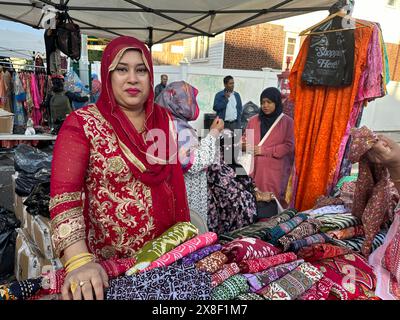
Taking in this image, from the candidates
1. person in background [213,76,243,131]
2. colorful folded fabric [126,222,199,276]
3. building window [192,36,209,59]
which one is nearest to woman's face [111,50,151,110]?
colorful folded fabric [126,222,199,276]

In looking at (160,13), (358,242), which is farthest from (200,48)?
(358,242)

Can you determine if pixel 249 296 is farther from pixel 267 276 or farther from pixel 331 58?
pixel 331 58

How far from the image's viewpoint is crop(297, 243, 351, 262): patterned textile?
1414 millimetres

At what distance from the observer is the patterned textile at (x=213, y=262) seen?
114 centimetres

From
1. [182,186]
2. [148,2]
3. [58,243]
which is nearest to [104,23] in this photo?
[148,2]

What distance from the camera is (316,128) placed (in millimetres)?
2385

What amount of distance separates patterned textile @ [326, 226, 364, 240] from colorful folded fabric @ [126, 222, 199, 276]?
2.82ft

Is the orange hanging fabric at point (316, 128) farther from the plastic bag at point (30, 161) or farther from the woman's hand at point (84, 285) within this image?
the plastic bag at point (30, 161)

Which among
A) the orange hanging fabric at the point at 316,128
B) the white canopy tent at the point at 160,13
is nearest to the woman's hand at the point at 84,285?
the orange hanging fabric at the point at 316,128

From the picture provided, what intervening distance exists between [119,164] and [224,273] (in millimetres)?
608

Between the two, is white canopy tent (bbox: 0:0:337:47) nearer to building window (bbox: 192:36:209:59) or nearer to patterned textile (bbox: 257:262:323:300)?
patterned textile (bbox: 257:262:323:300)

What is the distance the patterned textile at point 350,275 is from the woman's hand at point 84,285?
937 mm
